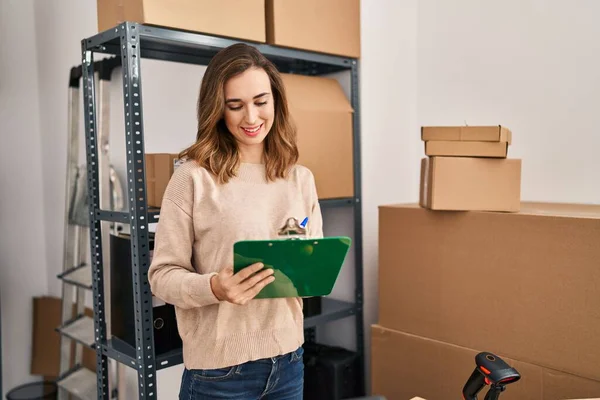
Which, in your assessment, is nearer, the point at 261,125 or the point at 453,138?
the point at 261,125

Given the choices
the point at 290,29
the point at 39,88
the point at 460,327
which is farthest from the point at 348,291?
the point at 39,88

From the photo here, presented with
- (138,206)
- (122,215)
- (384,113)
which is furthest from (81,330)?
(384,113)

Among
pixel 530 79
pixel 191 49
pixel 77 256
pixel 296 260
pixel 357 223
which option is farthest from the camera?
pixel 77 256

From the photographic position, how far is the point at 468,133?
1.59m

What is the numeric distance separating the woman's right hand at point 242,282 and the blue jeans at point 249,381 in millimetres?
219

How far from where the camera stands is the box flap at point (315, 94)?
187cm

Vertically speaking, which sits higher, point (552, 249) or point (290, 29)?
point (290, 29)

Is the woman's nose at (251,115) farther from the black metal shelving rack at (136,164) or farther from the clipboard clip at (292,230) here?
the black metal shelving rack at (136,164)

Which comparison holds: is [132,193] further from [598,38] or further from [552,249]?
[598,38]

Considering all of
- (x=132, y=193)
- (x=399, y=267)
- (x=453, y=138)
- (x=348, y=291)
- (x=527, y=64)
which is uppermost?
(x=527, y=64)

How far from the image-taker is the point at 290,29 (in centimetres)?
182

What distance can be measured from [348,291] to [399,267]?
0.44 m

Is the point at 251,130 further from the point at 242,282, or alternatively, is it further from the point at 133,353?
the point at 133,353

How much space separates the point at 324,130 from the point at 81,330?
1471mm
